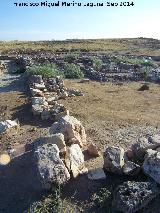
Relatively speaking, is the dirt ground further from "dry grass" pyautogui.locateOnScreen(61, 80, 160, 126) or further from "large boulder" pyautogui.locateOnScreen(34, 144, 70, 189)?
"large boulder" pyautogui.locateOnScreen(34, 144, 70, 189)

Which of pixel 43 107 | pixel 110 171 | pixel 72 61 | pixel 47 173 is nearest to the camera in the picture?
pixel 47 173

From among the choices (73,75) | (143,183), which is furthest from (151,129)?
(73,75)

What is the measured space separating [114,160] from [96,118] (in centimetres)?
458

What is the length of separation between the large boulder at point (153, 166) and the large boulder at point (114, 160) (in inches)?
23.0

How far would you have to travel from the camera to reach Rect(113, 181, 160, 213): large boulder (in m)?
6.61

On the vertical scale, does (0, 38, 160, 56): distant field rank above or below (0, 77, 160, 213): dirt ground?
above

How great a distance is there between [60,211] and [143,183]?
1.43 m

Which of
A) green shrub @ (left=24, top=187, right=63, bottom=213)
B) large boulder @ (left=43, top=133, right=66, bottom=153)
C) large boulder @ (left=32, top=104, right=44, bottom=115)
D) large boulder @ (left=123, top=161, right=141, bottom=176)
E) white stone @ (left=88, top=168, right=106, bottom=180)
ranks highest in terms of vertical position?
large boulder @ (left=43, top=133, right=66, bottom=153)

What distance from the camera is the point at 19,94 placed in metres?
15.7

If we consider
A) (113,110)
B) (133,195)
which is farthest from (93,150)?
(113,110)

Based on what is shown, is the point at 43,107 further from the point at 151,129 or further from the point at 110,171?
the point at 110,171

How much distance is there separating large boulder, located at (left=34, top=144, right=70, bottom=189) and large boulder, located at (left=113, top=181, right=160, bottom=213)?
100 centimetres

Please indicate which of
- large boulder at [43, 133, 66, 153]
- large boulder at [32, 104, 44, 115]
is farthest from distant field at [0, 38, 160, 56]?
large boulder at [43, 133, 66, 153]

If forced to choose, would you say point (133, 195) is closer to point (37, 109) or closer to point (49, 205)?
point (49, 205)
